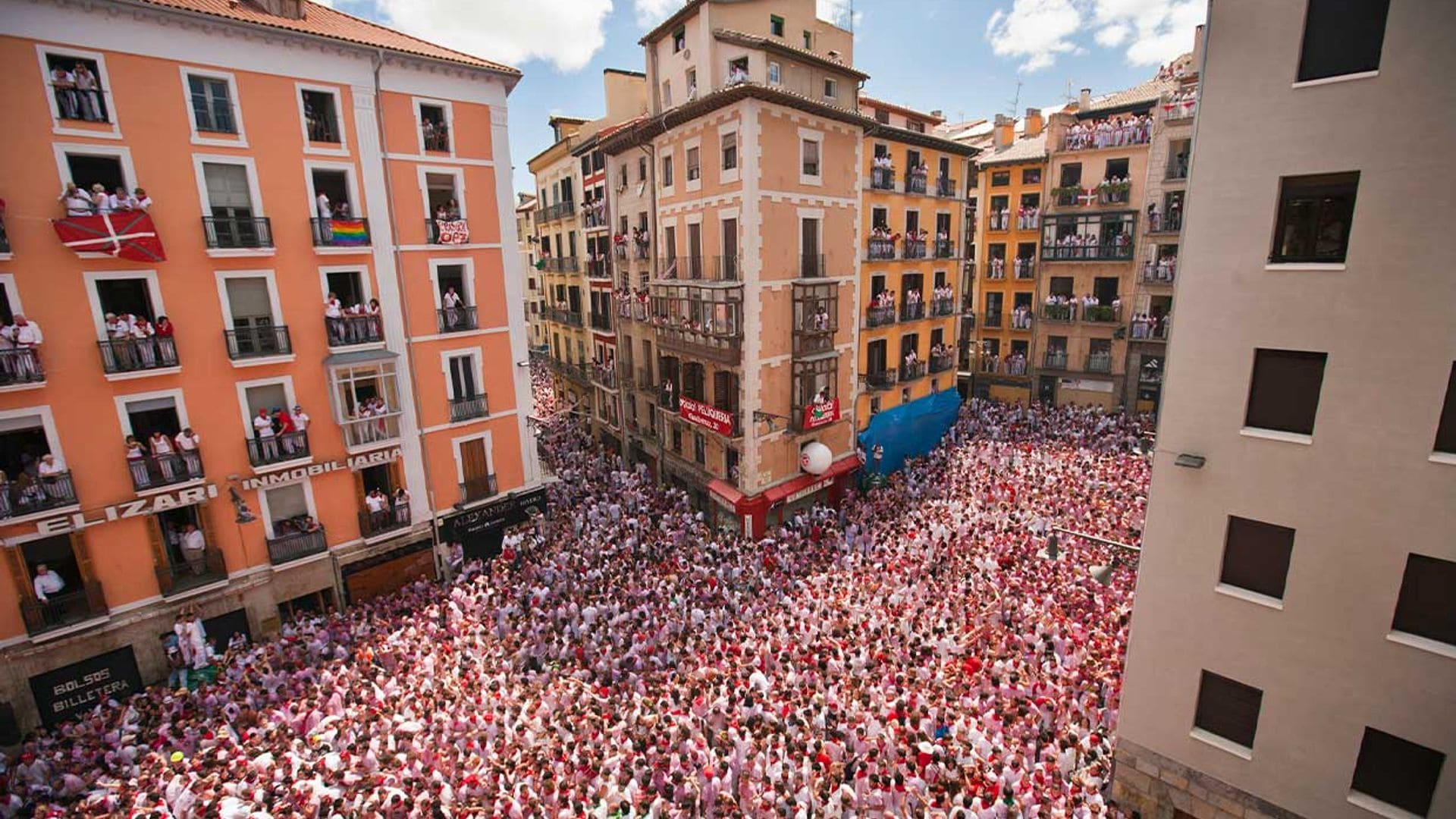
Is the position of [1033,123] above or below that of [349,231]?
above

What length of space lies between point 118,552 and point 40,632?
226 cm

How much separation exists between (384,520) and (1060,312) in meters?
35.8

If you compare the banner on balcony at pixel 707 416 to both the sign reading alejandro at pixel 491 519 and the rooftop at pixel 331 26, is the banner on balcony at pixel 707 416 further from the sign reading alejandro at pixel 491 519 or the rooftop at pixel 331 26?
the rooftop at pixel 331 26

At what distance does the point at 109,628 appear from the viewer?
16.3m

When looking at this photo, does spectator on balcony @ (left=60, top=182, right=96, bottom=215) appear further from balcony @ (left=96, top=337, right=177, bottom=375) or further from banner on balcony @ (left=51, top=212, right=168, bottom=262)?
balcony @ (left=96, top=337, right=177, bottom=375)

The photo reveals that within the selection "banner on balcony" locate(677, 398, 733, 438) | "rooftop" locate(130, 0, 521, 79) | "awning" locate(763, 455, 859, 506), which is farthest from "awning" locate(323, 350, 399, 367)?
"awning" locate(763, 455, 859, 506)

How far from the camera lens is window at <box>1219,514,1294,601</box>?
10141 millimetres

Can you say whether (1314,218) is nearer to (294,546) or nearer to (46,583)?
(294,546)

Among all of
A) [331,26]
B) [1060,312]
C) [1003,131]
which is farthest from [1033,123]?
[331,26]

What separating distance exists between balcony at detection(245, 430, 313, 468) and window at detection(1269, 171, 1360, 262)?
78.8ft

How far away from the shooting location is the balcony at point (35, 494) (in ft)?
49.0

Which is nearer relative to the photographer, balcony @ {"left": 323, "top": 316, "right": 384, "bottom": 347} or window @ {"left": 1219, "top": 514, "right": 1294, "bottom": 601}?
window @ {"left": 1219, "top": 514, "right": 1294, "bottom": 601}

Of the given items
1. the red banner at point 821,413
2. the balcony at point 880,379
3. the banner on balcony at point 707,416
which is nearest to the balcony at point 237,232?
the banner on balcony at point 707,416

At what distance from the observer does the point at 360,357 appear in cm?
1930
